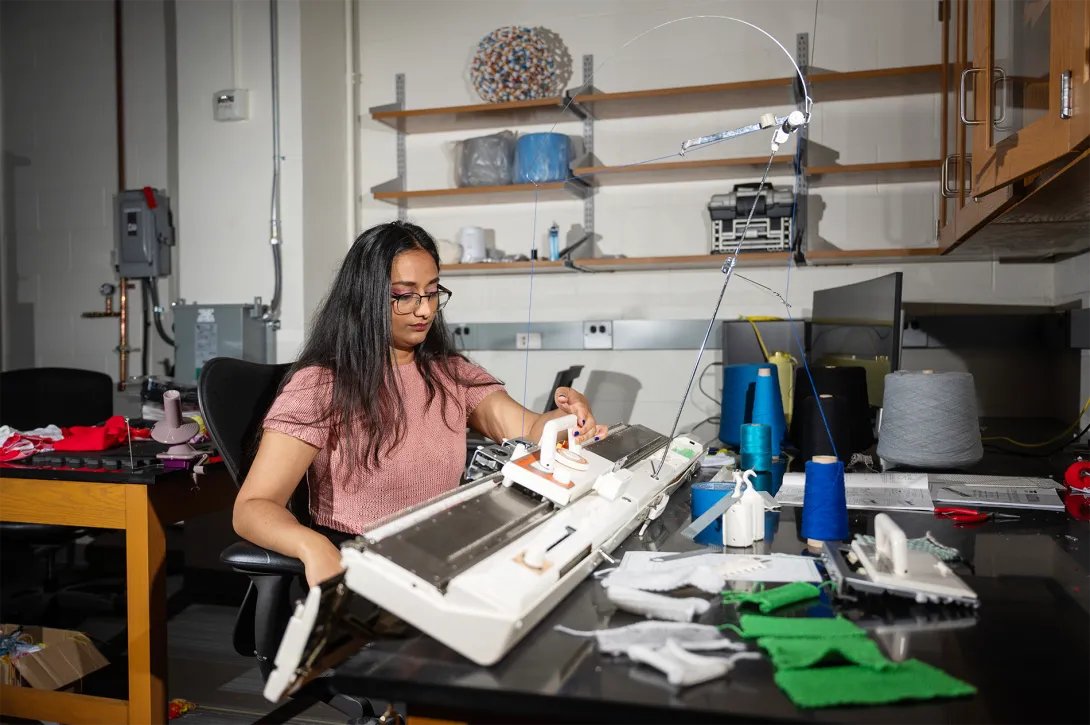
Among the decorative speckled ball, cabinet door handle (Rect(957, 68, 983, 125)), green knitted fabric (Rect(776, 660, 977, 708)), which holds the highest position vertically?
the decorative speckled ball

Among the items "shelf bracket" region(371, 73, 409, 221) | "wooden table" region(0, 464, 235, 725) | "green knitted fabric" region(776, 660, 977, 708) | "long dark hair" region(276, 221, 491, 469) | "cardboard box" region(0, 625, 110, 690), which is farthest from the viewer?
"shelf bracket" region(371, 73, 409, 221)

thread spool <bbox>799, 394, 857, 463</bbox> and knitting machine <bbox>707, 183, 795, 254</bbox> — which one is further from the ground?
knitting machine <bbox>707, 183, 795, 254</bbox>

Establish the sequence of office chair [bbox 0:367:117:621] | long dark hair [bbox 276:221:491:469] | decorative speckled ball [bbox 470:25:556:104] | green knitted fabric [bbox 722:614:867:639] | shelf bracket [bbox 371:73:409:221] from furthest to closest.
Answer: shelf bracket [bbox 371:73:409:221]
decorative speckled ball [bbox 470:25:556:104]
office chair [bbox 0:367:117:621]
long dark hair [bbox 276:221:491:469]
green knitted fabric [bbox 722:614:867:639]

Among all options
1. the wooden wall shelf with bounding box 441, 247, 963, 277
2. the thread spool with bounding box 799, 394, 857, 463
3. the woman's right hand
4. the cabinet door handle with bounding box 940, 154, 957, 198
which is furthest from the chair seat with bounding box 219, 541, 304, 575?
the wooden wall shelf with bounding box 441, 247, 963, 277

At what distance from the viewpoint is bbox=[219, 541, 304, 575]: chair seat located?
148 centimetres

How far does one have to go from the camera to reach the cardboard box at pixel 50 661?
2.06 m

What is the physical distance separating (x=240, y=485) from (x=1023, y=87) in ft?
5.43

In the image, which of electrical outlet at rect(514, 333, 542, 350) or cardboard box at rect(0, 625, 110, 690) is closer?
cardboard box at rect(0, 625, 110, 690)

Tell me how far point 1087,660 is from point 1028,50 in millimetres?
1090

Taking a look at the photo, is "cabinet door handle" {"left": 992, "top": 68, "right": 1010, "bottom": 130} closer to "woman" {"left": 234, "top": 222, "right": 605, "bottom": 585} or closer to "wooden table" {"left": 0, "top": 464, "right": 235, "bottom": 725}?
"woman" {"left": 234, "top": 222, "right": 605, "bottom": 585}

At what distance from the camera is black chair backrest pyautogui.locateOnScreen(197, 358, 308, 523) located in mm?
1666

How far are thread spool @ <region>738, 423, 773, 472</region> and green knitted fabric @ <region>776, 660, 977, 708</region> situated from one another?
0.90 metres

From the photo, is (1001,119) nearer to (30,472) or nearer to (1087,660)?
(1087,660)

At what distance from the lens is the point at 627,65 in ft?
11.6
